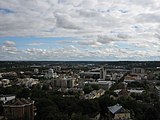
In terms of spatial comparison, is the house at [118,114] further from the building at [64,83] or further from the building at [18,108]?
the building at [64,83]

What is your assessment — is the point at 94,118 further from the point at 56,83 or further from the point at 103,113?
the point at 56,83

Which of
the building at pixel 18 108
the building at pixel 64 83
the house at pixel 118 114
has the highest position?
the building at pixel 18 108

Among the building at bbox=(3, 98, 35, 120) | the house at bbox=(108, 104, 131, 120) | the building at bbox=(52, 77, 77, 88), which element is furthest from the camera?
the building at bbox=(52, 77, 77, 88)

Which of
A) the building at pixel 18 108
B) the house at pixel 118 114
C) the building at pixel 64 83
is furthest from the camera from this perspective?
the building at pixel 64 83

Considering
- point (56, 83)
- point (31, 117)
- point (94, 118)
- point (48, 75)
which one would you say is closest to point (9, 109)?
point (31, 117)

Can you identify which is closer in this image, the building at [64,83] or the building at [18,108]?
the building at [18,108]

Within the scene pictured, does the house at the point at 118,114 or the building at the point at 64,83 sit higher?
the house at the point at 118,114

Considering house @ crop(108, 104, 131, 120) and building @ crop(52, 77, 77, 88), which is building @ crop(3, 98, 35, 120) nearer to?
house @ crop(108, 104, 131, 120)

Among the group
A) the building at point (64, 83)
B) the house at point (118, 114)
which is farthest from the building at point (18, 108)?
the building at point (64, 83)

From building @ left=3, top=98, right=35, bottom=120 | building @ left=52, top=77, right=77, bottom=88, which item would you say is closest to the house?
building @ left=3, top=98, right=35, bottom=120

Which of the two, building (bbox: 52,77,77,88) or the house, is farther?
building (bbox: 52,77,77,88)

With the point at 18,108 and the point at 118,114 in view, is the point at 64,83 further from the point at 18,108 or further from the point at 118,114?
the point at 118,114
